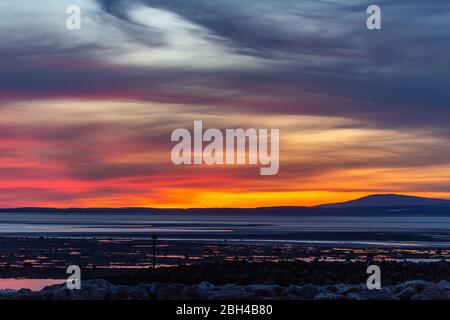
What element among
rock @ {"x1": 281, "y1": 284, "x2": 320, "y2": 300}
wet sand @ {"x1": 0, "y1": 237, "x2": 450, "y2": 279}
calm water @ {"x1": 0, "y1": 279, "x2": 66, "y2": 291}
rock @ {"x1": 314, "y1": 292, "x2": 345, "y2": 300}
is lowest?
wet sand @ {"x1": 0, "y1": 237, "x2": 450, "y2": 279}

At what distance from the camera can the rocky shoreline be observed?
68.2 feet

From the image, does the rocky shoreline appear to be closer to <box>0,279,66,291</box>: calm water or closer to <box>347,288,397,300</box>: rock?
<box>347,288,397,300</box>: rock

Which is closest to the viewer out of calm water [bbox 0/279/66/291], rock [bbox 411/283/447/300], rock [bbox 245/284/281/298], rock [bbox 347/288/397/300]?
rock [bbox 347/288/397/300]

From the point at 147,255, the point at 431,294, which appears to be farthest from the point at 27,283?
the point at 431,294

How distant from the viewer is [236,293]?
825 inches

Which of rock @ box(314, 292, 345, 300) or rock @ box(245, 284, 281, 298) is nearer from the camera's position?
rock @ box(314, 292, 345, 300)

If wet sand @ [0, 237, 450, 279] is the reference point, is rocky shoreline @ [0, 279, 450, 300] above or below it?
above

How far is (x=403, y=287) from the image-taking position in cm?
2244

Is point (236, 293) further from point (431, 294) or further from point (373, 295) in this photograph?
point (431, 294)

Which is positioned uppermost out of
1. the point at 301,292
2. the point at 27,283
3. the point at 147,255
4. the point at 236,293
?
the point at 236,293

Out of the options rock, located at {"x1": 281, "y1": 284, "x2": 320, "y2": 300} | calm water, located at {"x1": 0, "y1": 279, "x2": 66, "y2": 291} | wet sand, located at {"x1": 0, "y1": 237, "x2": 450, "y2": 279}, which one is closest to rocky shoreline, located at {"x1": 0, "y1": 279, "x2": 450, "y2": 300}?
rock, located at {"x1": 281, "y1": 284, "x2": 320, "y2": 300}

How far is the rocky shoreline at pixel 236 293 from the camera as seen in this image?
20.8m
